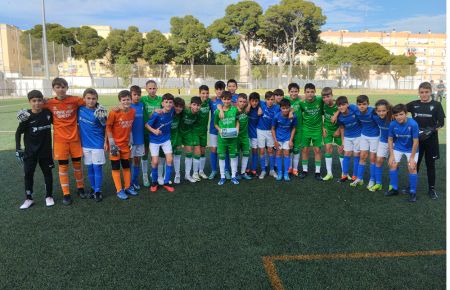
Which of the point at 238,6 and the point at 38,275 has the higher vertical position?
the point at 238,6

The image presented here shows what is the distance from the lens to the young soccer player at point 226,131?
5973mm

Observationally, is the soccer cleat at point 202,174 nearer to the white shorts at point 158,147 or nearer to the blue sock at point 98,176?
the white shorts at point 158,147

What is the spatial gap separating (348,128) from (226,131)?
6.68ft

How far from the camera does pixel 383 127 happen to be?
18.6 ft

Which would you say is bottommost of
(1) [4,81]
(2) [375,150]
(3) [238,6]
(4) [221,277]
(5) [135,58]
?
(4) [221,277]

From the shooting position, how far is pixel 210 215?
4754mm

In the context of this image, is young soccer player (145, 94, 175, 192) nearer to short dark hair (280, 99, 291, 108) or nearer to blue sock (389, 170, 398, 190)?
short dark hair (280, 99, 291, 108)

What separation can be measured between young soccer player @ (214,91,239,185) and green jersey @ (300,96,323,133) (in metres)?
1.27

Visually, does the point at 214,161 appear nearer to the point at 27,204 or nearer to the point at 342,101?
the point at 342,101

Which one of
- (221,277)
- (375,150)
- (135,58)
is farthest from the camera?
(135,58)

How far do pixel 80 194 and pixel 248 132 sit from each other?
2.99m

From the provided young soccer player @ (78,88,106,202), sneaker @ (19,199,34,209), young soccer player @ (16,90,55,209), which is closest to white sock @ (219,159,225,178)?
young soccer player @ (78,88,106,202)

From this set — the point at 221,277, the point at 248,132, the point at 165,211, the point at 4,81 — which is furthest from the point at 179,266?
the point at 4,81

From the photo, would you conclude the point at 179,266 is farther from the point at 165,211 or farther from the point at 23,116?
the point at 23,116
